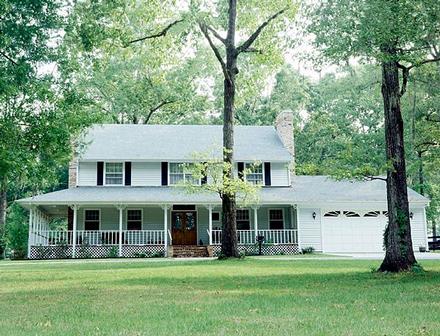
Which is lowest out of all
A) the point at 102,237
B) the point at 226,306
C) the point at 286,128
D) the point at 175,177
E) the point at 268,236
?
the point at 226,306

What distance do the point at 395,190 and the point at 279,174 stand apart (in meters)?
18.8

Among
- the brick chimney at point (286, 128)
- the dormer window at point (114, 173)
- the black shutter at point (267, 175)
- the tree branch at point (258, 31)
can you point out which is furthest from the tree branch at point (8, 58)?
the brick chimney at point (286, 128)

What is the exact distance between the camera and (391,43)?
12.4 metres

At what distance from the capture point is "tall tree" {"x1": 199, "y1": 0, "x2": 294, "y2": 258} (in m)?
22.2

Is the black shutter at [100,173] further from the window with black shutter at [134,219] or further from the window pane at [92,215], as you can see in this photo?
the window with black shutter at [134,219]

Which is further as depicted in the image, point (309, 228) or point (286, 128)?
point (286, 128)

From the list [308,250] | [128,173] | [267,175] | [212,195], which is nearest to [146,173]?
[128,173]

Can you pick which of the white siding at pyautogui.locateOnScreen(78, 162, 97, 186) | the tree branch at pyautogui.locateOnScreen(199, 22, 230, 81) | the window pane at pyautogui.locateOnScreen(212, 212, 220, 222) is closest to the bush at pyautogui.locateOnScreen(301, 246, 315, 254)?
the window pane at pyautogui.locateOnScreen(212, 212, 220, 222)

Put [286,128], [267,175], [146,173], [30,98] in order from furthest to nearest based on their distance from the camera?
[286,128]
[267,175]
[146,173]
[30,98]

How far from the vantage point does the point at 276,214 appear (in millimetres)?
32312

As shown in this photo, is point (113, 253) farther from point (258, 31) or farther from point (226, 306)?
point (226, 306)

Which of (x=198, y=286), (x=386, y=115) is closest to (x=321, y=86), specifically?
(x=386, y=115)

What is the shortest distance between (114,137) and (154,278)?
21192 mm

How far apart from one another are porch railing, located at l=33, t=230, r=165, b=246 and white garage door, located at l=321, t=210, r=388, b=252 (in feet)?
29.7
